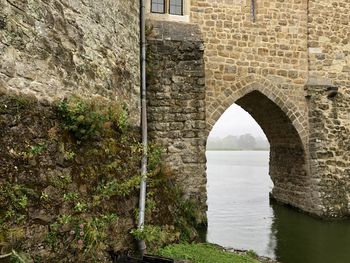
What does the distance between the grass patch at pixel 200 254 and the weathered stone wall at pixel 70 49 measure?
2426 mm

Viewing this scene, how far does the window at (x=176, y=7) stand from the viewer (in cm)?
996

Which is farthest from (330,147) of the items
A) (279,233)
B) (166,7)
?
(166,7)

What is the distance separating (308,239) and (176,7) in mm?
6555

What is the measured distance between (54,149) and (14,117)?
645mm

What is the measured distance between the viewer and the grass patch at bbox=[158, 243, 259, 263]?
19.4 ft

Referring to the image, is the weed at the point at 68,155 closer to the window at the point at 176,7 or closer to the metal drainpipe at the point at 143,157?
the metal drainpipe at the point at 143,157

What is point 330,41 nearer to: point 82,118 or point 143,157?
point 143,157

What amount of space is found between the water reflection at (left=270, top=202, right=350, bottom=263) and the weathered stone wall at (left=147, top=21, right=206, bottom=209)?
2.19 m

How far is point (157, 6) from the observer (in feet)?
31.9

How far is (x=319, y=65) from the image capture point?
11.5 m

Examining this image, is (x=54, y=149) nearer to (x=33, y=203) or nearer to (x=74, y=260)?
(x=33, y=203)

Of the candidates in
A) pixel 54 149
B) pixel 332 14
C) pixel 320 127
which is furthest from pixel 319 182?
pixel 54 149

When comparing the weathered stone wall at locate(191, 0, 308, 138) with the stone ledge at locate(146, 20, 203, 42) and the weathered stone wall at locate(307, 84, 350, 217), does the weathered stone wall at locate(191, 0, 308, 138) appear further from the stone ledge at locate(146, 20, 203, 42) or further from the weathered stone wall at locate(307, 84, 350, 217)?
the stone ledge at locate(146, 20, 203, 42)

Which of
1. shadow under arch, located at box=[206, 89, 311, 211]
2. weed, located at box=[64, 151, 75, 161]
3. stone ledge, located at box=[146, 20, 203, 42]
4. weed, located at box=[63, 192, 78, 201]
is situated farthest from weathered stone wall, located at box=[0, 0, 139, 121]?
shadow under arch, located at box=[206, 89, 311, 211]
